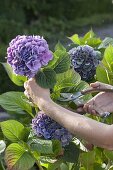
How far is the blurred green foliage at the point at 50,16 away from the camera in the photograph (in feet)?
33.9

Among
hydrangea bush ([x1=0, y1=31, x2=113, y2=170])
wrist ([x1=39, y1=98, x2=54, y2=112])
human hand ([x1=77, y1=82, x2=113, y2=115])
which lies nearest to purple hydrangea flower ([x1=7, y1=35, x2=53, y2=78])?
hydrangea bush ([x1=0, y1=31, x2=113, y2=170])

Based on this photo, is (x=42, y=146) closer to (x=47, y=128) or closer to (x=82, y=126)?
(x=47, y=128)

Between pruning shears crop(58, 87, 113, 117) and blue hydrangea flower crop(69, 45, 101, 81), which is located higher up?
blue hydrangea flower crop(69, 45, 101, 81)

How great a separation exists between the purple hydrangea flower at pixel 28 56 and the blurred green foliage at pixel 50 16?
7.37m

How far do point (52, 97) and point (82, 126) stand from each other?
1.06ft

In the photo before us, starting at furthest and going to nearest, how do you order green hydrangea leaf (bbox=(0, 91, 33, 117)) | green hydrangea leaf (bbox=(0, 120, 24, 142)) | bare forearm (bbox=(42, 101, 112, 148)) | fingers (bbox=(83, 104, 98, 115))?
green hydrangea leaf (bbox=(0, 91, 33, 117)), green hydrangea leaf (bbox=(0, 120, 24, 142)), fingers (bbox=(83, 104, 98, 115)), bare forearm (bbox=(42, 101, 112, 148))

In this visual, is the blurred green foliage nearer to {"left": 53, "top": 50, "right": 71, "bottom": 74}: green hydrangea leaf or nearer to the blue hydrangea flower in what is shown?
the blue hydrangea flower

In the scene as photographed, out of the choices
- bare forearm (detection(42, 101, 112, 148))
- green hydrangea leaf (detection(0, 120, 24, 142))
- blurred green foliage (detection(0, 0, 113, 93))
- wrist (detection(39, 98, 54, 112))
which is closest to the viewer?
bare forearm (detection(42, 101, 112, 148))

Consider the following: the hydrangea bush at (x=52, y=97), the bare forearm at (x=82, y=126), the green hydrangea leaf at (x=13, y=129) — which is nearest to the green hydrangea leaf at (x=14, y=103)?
the hydrangea bush at (x=52, y=97)

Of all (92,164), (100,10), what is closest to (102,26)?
(100,10)

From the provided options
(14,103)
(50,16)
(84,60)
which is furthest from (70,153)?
(50,16)

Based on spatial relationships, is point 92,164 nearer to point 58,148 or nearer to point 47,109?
point 58,148

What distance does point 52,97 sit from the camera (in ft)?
6.63

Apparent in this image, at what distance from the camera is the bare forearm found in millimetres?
1706
